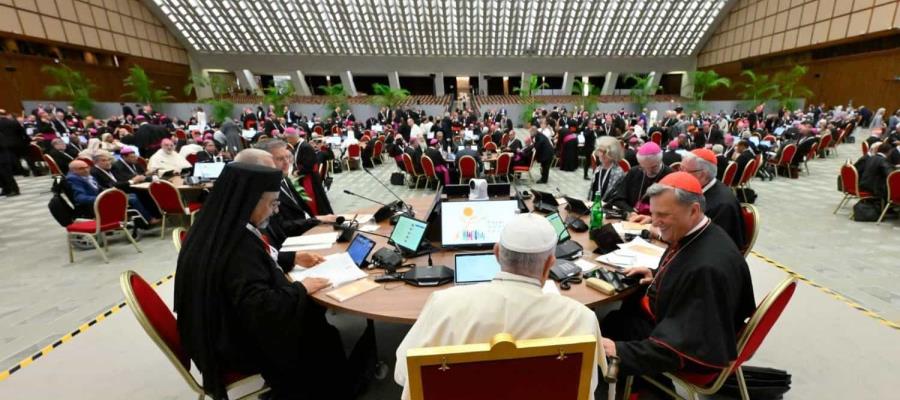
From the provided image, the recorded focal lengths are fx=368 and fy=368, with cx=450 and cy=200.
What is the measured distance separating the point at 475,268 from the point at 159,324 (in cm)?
168

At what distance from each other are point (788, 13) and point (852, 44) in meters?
4.94

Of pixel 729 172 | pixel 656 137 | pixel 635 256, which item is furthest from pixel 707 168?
pixel 656 137

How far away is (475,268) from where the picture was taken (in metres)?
2.21

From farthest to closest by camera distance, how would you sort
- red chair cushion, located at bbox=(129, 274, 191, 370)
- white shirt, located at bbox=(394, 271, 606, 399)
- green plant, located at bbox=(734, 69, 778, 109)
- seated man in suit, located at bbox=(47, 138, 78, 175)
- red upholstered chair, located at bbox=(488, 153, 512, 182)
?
green plant, located at bbox=(734, 69, 778, 109) → red upholstered chair, located at bbox=(488, 153, 512, 182) → seated man in suit, located at bbox=(47, 138, 78, 175) → red chair cushion, located at bbox=(129, 274, 191, 370) → white shirt, located at bbox=(394, 271, 606, 399)

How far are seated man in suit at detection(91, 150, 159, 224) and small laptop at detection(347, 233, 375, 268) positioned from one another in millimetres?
5273

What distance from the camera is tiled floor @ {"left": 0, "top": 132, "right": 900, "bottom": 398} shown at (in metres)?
3.54

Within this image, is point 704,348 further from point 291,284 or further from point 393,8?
point 393,8

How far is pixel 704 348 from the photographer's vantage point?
1625 mm

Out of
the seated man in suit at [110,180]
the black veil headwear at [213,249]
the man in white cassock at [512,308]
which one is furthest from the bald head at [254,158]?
the seated man in suit at [110,180]

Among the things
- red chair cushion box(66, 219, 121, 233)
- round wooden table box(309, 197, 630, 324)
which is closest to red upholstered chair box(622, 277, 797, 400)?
round wooden table box(309, 197, 630, 324)

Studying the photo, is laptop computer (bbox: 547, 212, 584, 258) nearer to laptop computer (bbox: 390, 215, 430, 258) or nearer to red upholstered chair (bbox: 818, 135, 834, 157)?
laptop computer (bbox: 390, 215, 430, 258)

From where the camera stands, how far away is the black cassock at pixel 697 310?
164 cm

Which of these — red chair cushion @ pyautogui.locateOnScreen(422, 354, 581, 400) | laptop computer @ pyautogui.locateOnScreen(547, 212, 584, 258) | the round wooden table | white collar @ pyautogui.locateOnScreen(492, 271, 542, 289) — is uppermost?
white collar @ pyautogui.locateOnScreen(492, 271, 542, 289)

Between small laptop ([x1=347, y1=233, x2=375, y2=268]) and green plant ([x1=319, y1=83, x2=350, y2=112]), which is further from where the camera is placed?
green plant ([x1=319, y1=83, x2=350, y2=112])
